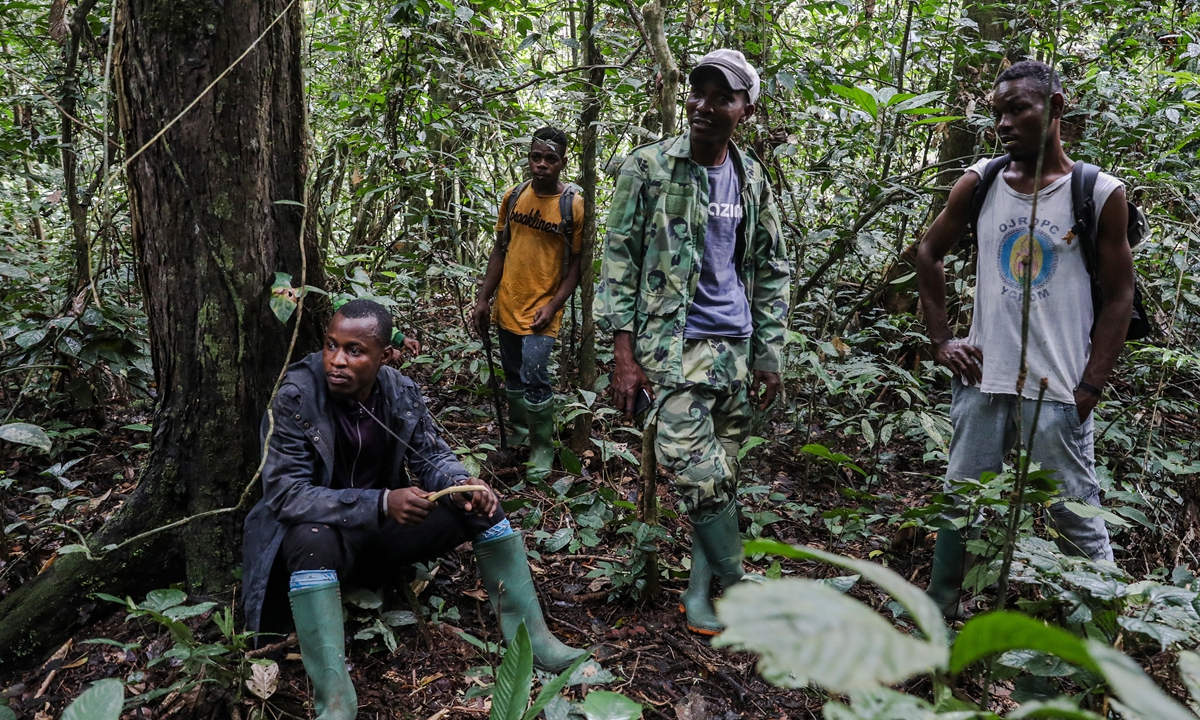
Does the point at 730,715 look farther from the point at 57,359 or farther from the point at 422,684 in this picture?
the point at 57,359

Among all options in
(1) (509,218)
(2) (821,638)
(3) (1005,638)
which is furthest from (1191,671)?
(1) (509,218)

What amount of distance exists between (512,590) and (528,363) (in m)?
2.16

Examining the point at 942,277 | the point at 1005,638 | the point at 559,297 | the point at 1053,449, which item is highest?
the point at 942,277

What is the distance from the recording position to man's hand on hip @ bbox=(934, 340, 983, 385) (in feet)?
9.71

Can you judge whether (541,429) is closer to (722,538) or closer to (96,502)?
(722,538)

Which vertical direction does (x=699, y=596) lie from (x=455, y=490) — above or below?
below

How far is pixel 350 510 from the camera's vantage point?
2.73 m

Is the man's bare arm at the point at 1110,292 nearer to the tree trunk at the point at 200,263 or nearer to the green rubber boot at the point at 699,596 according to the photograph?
the green rubber boot at the point at 699,596

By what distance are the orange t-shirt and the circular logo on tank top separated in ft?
8.70

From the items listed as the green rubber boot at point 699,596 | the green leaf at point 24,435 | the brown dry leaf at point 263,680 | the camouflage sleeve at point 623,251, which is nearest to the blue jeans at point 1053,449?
the green rubber boot at point 699,596

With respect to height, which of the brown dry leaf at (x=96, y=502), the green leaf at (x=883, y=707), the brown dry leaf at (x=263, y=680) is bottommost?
the brown dry leaf at (x=263, y=680)

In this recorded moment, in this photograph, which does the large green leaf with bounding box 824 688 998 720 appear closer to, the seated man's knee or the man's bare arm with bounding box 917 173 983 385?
the seated man's knee

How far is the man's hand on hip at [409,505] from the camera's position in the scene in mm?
2666

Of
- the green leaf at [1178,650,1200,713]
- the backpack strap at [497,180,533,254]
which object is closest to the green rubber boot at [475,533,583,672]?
the green leaf at [1178,650,1200,713]
